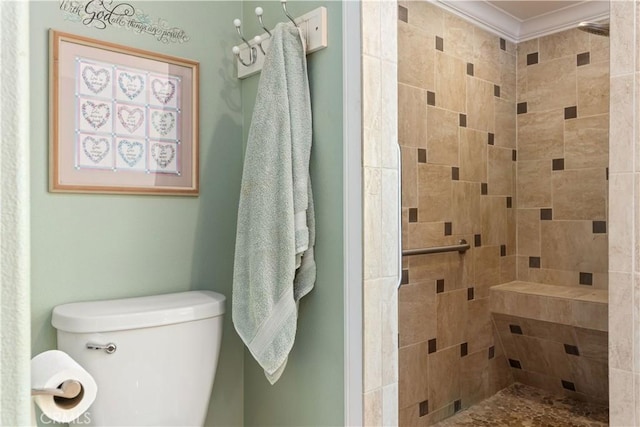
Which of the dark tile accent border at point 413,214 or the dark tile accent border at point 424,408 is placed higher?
the dark tile accent border at point 413,214

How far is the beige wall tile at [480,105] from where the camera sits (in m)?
2.54

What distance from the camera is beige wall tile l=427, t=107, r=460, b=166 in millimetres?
2342

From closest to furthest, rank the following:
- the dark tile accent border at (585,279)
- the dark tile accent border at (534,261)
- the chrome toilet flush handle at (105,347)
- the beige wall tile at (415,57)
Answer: the chrome toilet flush handle at (105,347), the beige wall tile at (415,57), the dark tile accent border at (585,279), the dark tile accent border at (534,261)

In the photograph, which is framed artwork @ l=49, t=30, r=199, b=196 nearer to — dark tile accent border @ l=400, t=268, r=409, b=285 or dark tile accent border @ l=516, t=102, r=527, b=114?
dark tile accent border @ l=400, t=268, r=409, b=285

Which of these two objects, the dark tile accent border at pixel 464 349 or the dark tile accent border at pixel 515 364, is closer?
the dark tile accent border at pixel 464 349

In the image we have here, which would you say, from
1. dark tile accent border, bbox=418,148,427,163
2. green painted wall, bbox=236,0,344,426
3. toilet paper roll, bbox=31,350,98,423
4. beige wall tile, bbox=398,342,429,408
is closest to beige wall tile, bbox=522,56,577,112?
dark tile accent border, bbox=418,148,427,163

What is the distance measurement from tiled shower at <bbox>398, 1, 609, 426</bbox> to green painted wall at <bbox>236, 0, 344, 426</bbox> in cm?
95

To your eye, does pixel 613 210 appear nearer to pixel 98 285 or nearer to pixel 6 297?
pixel 6 297

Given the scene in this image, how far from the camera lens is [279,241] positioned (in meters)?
1.25

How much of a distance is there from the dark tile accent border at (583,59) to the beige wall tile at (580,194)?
0.58 m

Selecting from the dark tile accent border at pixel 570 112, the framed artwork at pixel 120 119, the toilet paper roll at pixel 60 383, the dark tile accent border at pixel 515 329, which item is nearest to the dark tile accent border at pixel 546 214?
the dark tile accent border at pixel 570 112

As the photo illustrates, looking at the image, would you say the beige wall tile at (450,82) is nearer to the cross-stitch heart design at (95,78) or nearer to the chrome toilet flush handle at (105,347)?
the cross-stitch heart design at (95,78)

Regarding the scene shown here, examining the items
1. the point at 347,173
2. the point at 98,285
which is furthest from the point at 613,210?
the point at 98,285

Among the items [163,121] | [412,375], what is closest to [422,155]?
[412,375]
